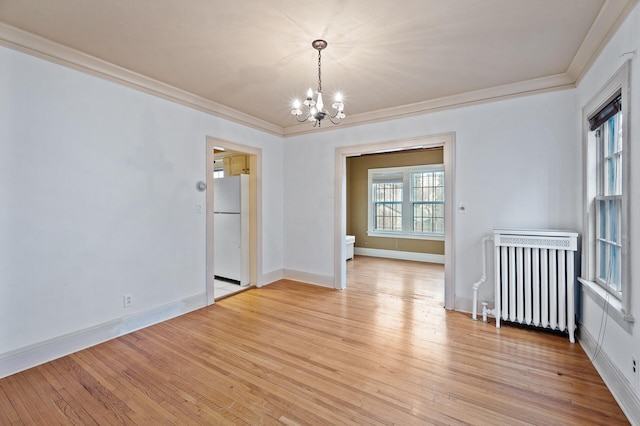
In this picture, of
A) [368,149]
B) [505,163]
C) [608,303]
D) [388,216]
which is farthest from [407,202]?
[608,303]

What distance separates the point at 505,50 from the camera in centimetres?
248

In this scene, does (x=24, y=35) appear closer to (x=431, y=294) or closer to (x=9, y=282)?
(x=9, y=282)

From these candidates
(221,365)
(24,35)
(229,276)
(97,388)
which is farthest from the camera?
(229,276)

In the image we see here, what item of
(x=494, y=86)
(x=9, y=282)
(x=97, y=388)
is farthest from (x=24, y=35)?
(x=494, y=86)

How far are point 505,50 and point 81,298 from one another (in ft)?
14.6

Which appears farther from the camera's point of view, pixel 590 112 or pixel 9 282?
pixel 590 112

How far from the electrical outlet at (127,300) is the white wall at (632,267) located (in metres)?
4.08

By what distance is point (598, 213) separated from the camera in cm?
251

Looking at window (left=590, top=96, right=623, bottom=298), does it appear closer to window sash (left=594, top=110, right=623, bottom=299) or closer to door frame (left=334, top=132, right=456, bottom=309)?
window sash (left=594, top=110, right=623, bottom=299)

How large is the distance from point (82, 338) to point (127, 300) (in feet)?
1.49

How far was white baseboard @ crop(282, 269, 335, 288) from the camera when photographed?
4.58m

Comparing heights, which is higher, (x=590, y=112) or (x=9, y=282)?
(x=590, y=112)

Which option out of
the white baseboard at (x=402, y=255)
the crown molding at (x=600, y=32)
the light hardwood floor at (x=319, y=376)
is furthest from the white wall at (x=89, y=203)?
the white baseboard at (x=402, y=255)

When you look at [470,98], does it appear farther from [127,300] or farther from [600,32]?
[127,300]
